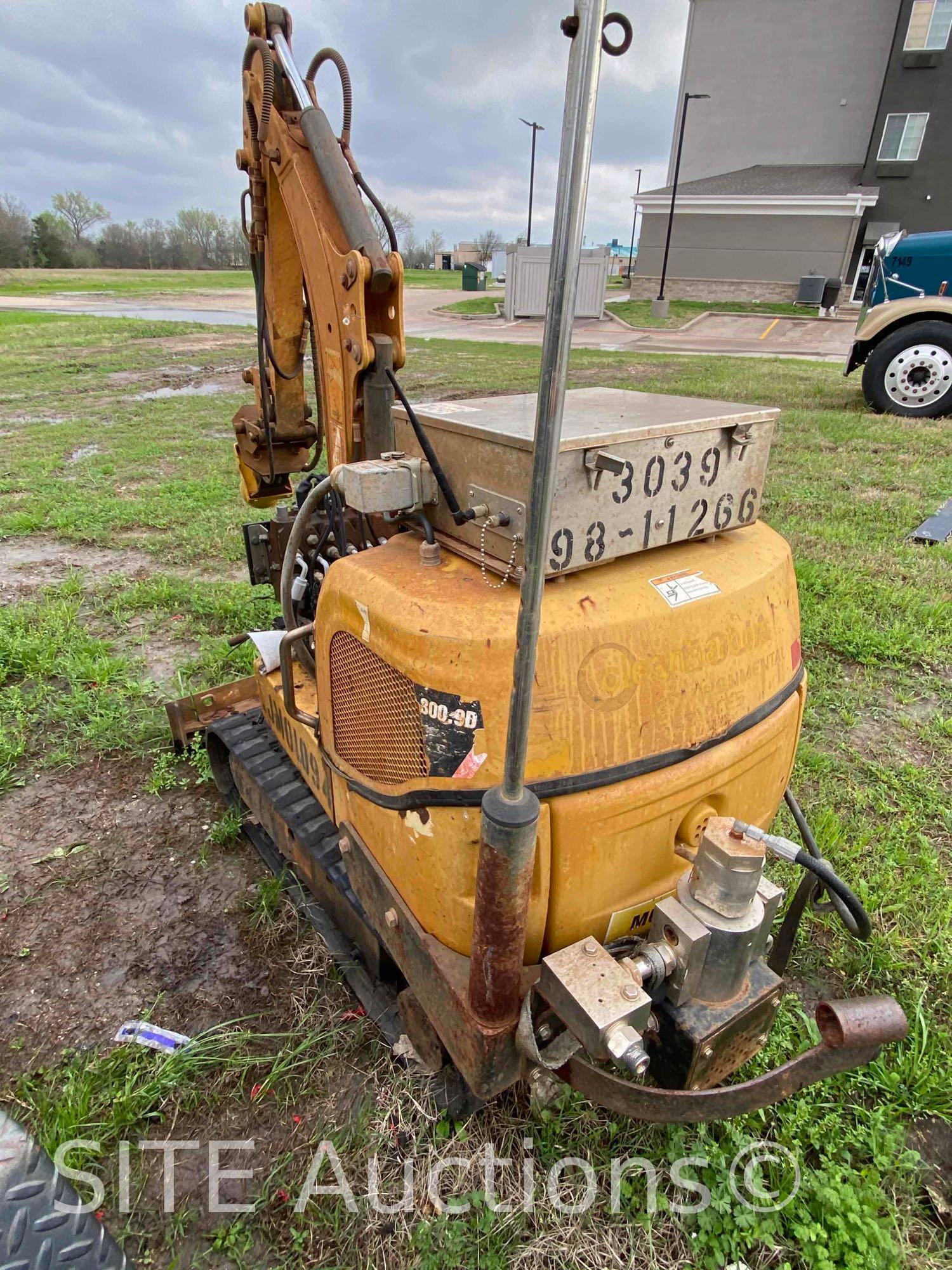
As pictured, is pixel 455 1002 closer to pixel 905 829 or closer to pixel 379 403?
pixel 379 403

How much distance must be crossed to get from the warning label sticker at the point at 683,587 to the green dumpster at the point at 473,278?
38348 millimetres

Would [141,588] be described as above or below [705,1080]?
below

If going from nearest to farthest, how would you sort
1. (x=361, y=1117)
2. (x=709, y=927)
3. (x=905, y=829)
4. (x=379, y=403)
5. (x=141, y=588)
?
(x=709, y=927)
(x=361, y=1117)
(x=379, y=403)
(x=905, y=829)
(x=141, y=588)

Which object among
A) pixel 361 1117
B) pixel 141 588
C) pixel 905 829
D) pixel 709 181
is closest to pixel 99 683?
pixel 141 588

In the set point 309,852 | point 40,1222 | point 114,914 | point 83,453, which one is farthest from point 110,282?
point 40,1222

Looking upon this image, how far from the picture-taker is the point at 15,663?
417 centimetres

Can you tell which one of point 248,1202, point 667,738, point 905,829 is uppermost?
point 667,738

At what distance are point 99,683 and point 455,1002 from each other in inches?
124

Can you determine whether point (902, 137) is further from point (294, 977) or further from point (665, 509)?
point (294, 977)

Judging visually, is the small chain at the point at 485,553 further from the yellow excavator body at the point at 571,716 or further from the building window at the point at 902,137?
the building window at the point at 902,137

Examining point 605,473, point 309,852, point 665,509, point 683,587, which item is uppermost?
point 605,473

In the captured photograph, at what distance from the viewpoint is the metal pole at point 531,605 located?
0.91 metres

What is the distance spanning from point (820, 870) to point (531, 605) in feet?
3.68

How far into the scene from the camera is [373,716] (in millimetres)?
1793
